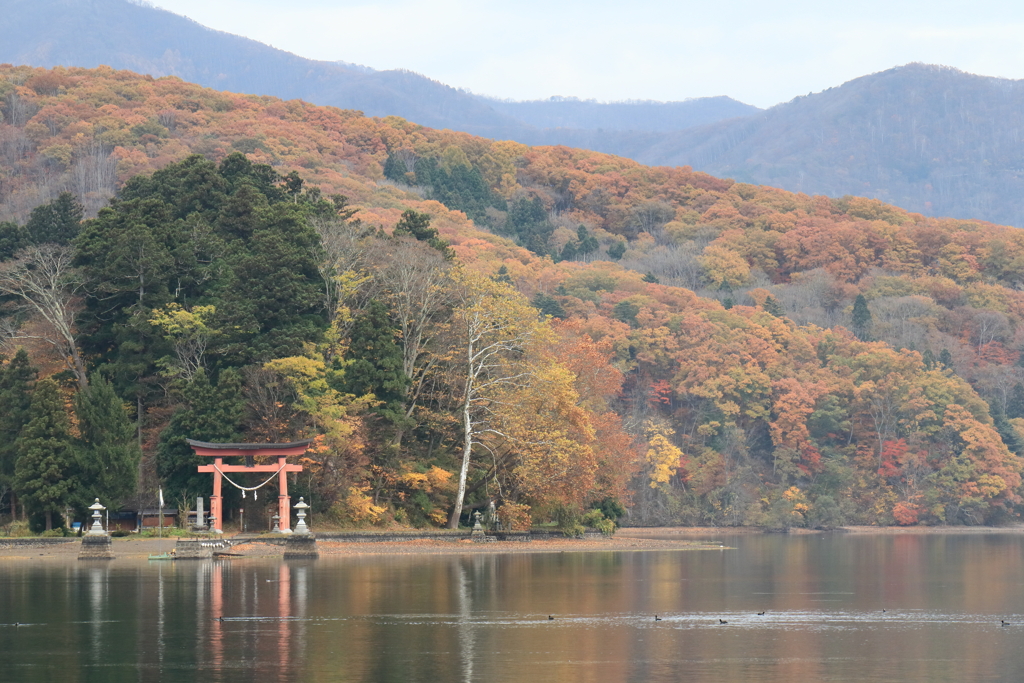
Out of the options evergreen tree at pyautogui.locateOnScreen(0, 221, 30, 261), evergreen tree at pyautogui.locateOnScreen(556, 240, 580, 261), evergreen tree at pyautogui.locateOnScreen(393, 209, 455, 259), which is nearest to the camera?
evergreen tree at pyautogui.locateOnScreen(0, 221, 30, 261)

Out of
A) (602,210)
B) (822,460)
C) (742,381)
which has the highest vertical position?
(602,210)

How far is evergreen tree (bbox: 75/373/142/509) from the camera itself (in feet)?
143

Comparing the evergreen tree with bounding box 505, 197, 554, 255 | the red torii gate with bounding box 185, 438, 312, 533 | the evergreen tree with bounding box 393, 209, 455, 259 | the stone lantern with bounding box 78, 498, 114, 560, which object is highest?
the evergreen tree with bounding box 505, 197, 554, 255

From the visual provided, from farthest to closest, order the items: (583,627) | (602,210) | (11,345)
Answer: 1. (602,210)
2. (11,345)
3. (583,627)

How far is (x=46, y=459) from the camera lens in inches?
1681

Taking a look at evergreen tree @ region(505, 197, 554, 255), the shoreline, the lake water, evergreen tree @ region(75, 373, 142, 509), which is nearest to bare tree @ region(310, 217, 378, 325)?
evergreen tree @ region(75, 373, 142, 509)

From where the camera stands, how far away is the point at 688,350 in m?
84.4

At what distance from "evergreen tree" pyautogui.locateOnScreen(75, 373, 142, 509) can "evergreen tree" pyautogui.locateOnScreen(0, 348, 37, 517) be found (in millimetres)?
2262

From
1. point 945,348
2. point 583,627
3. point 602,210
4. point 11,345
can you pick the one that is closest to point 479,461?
point 11,345

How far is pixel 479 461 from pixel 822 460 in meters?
36.3

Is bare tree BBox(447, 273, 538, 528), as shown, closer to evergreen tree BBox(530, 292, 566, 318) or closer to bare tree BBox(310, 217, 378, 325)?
bare tree BBox(310, 217, 378, 325)

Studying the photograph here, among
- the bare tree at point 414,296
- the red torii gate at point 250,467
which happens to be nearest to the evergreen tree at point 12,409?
the red torii gate at point 250,467

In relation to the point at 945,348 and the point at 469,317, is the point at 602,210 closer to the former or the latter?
the point at 945,348

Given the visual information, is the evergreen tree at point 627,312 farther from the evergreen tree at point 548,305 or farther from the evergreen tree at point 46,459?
the evergreen tree at point 46,459
